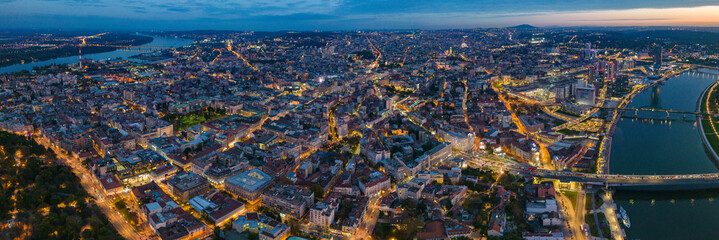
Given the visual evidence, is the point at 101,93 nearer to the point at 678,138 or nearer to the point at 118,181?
the point at 118,181

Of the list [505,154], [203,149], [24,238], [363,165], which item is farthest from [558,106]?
[24,238]

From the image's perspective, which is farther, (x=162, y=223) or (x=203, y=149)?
(x=203, y=149)

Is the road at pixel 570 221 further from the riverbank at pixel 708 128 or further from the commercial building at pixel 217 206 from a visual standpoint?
the riverbank at pixel 708 128

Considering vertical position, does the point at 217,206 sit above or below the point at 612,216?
above

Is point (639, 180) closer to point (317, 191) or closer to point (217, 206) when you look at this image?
point (317, 191)

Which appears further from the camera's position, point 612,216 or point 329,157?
point 329,157

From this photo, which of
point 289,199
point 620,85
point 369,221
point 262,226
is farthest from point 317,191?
point 620,85

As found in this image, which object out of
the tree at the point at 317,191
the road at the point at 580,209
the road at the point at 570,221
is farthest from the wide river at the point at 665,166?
the tree at the point at 317,191
